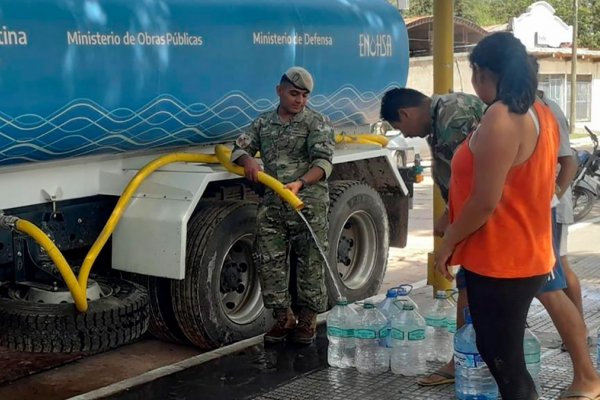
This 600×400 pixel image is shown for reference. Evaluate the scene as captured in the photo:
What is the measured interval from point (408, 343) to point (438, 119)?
1262mm

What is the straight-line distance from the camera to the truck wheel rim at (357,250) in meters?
7.21

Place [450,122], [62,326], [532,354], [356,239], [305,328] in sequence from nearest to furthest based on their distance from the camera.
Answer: [532,354] → [450,122] → [62,326] → [305,328] → [356,239]

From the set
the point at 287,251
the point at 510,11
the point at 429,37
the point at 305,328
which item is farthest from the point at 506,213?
the point at 510,11

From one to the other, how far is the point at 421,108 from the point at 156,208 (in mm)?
1815

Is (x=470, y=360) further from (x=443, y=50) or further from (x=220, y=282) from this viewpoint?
(x=443, y=50)

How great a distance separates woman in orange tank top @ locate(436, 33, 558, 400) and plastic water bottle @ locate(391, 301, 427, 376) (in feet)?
4.02

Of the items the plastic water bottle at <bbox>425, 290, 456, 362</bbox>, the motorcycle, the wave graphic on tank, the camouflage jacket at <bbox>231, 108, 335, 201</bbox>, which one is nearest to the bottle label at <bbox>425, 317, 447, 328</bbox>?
the plastic water bottle at <bbox>425, 290, 456, 362</bbox>

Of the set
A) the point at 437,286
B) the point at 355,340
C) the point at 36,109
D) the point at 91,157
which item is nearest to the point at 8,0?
the point at 36,109

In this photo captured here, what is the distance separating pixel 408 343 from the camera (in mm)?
4969

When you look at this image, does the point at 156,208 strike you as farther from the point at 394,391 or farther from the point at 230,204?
the point at 394,391

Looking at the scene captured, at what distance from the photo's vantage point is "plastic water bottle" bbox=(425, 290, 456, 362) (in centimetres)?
529

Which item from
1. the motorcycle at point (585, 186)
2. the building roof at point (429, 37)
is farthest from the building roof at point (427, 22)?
the motorcycle at point (585, 186)

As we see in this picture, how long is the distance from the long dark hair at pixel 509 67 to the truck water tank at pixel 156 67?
2246mm

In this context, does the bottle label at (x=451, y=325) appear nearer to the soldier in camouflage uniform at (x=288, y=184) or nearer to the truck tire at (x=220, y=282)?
the soldier in camouflage uniform at (x=288, y=184)
